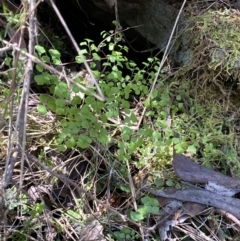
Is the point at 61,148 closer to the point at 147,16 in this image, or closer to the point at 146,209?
the point at 146,209

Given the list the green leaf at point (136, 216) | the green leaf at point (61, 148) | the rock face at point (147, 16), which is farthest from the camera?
the rock face at point (147, 16)

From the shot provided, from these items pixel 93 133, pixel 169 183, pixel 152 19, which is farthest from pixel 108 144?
pixel 152 19

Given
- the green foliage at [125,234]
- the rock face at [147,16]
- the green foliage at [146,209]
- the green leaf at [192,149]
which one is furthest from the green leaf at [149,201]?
the rock face at [147,16]

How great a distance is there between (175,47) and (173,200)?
0.88 m

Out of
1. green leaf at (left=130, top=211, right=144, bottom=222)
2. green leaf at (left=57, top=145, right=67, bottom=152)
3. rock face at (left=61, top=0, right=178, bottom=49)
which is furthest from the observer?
rock face at (left=61, top=0, right=178, bottom=49)

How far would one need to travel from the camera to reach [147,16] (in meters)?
2.34

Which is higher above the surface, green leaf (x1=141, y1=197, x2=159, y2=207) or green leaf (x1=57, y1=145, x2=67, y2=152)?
green leaf (x1=57, y1=145, x2=67, y2=152)

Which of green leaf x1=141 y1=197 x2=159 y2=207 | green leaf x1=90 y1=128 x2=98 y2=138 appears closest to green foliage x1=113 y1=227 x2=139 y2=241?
green leaf x1=141 y1=197 x2=159 y2=207

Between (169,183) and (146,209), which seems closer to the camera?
(146,209)

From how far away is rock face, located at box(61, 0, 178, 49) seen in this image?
2.30m

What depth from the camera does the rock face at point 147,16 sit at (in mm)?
2299

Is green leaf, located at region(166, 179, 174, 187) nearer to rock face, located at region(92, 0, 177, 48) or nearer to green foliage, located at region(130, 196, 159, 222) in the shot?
green foliage, located at region(130, 196, 159, 222)

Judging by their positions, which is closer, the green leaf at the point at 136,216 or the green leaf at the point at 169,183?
the green leaf at the point at 136,216

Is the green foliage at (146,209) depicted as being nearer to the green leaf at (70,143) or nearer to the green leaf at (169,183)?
the green leaf at (169,183)
